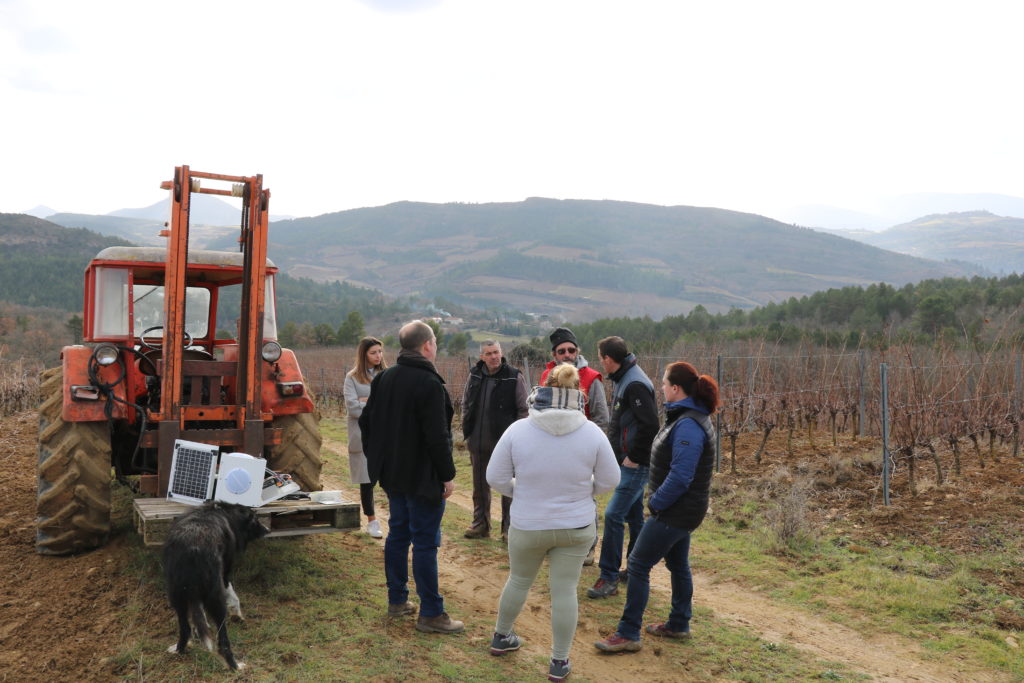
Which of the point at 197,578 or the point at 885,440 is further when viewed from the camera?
the point at 885,440

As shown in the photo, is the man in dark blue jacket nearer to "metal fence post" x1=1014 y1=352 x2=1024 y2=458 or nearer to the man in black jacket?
the man in black jacket

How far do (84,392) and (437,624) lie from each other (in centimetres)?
267

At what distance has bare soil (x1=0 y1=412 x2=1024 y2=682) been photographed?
3.68 metres

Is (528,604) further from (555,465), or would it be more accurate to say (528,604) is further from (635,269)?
(635,269)

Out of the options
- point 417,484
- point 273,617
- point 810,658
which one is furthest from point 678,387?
point 273,617

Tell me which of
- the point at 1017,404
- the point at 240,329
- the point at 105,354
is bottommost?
the point at 1017,404

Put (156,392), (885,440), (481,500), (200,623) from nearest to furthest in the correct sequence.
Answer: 1. (200,623)
2. (156,392)
3. (481,500)
4. (885,440)

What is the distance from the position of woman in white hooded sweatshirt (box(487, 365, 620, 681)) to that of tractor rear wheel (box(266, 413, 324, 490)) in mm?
2077

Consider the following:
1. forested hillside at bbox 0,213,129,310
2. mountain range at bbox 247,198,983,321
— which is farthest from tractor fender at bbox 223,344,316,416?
mountain range at bbox 247,198,983,321

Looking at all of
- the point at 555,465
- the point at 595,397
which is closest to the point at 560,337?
the point at 595,397

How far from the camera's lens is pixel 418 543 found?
4.02m

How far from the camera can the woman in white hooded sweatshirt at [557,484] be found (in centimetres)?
354

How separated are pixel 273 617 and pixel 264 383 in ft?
5.61

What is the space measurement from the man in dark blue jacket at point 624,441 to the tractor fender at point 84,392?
10.4 ft
